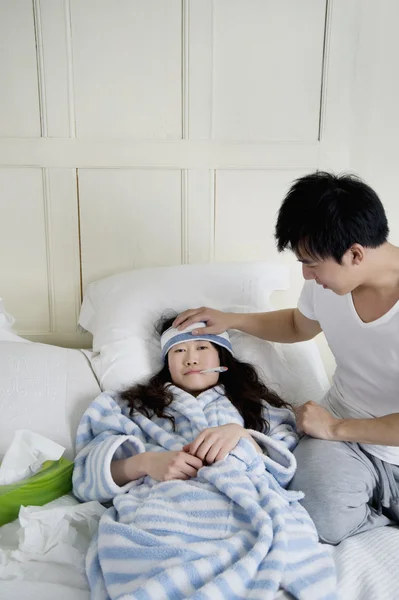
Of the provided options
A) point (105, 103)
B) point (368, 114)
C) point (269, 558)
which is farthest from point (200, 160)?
point (269, 558)

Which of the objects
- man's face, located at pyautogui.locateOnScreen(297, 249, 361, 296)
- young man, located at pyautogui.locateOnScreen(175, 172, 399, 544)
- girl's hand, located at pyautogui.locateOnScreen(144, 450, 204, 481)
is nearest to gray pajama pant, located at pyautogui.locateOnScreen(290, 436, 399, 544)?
young man, located at pyautogui.locateOnScreen(175, 172, 399, 544)

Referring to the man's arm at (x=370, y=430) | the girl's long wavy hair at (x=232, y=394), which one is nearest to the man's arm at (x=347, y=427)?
the man's arm at (x=370, y=430)

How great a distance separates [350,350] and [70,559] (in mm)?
742

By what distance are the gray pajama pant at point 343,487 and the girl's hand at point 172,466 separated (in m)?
0.25

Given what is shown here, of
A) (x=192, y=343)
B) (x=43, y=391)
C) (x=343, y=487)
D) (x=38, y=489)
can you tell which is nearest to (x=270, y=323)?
(x=192, y=343)

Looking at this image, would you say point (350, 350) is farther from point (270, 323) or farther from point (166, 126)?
point (166, 126)

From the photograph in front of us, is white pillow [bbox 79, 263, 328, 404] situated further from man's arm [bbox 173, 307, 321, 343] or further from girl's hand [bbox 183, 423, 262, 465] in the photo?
girl's hand [bbox 183, 423, 262, 465]

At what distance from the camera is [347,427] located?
119cm

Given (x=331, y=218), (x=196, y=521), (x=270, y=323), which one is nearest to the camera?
(x=196, y=521)

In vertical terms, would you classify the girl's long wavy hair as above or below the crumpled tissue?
above

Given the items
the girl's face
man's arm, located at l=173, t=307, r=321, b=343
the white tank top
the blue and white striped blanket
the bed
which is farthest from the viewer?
man's arm, located at l=173, t=307, r=321, b=343

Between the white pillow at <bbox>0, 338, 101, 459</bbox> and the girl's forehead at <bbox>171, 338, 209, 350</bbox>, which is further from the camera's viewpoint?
the girl's forehead at <bbox>171, 338, 209, 350</bbox>

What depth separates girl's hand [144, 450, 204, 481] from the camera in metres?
1.07

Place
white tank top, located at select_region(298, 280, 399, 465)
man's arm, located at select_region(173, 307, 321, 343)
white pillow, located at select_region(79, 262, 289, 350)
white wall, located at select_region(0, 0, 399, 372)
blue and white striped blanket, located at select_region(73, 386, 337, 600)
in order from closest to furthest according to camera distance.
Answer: blue and white striped blanket, located at select_region(73, 386, 337, 600) → white tank top, located at select_region(298, 280, 399, 465) → man's arm, located at select_region(173, 307, 321, 343) → white pillow, located at select_region(79, 262, 289, 350) → white wall, located at select_region(0, 0, 399, 372)
